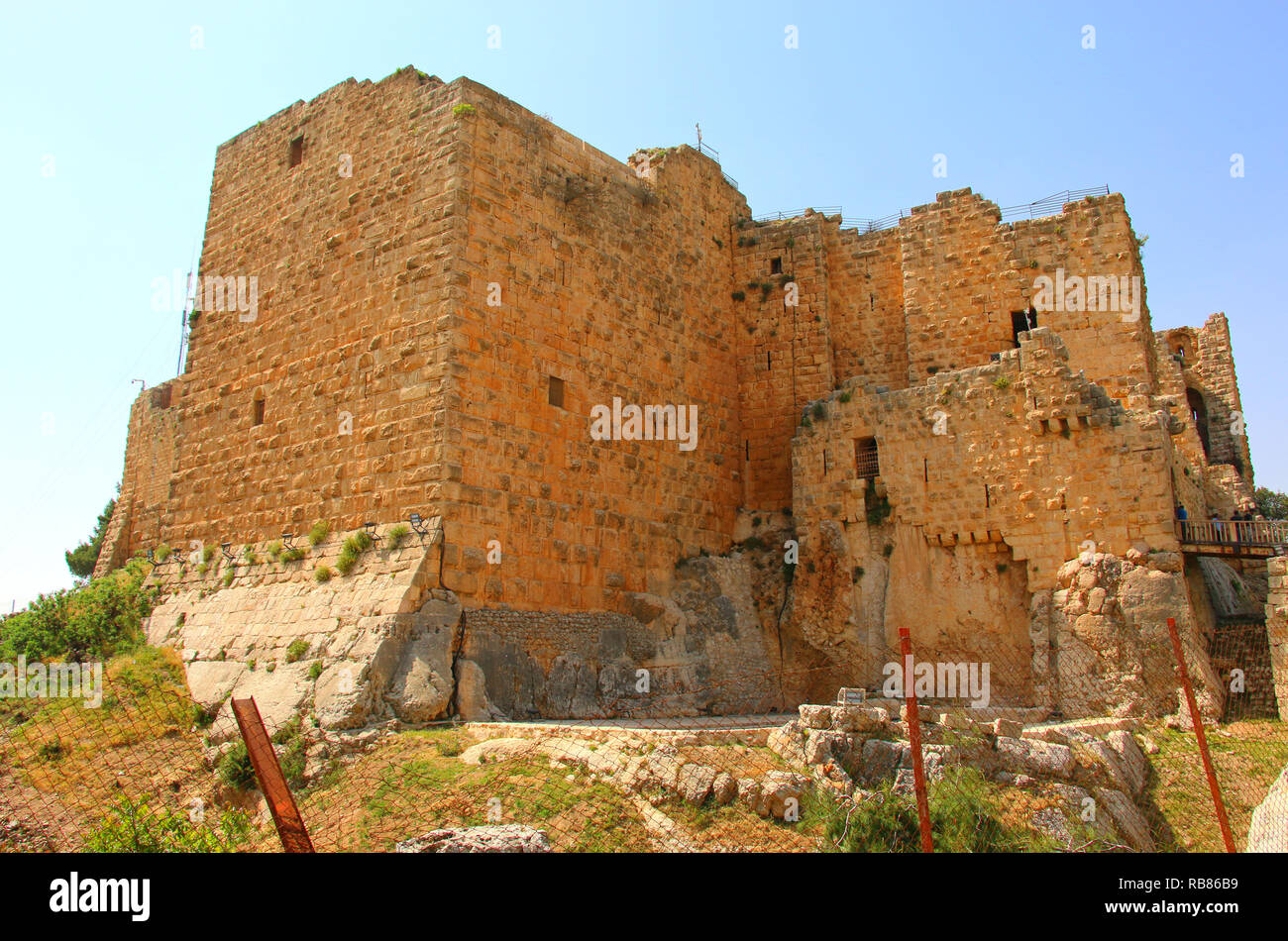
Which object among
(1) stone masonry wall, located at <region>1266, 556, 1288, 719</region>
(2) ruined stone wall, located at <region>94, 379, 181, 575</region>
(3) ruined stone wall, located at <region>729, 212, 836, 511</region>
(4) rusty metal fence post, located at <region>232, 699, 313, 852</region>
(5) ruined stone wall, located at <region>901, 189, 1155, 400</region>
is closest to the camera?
(4) rusty metal fence post, located at <region>232, 699, 313, 852</region>

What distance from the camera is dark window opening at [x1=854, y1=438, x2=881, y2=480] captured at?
15.5 m

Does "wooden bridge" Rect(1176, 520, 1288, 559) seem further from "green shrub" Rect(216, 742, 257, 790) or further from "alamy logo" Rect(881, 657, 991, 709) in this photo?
"green shrub" Rect(216, 742, 257, 790)

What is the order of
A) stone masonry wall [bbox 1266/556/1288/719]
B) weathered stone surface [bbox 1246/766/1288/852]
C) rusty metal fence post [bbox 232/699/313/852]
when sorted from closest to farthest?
rusty metal fence post [bbox 232/699/313/852] → weathered stone surface [bbox 1246/766/1288/852] → stone masonry wall [bbox 1266/556/1288/719]

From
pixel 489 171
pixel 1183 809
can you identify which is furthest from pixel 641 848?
pixel 489 171

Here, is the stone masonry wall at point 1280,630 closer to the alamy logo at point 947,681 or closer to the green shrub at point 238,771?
the alamy logo at point 947,681

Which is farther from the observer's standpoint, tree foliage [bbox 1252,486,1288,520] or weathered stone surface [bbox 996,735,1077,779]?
tree foliage [bbox 1252,486,1288,520]

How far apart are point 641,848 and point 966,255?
1241 centimetres

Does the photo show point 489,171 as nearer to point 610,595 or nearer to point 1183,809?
point 610,595

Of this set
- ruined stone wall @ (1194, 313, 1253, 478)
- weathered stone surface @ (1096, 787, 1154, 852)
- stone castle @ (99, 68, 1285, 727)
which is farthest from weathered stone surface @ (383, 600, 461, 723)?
ruined stone wall @ (1194, 313, 1253, 478)

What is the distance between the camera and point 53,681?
13.1m

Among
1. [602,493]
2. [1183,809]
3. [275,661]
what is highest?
[602,493]

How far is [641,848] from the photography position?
8.04 metres
